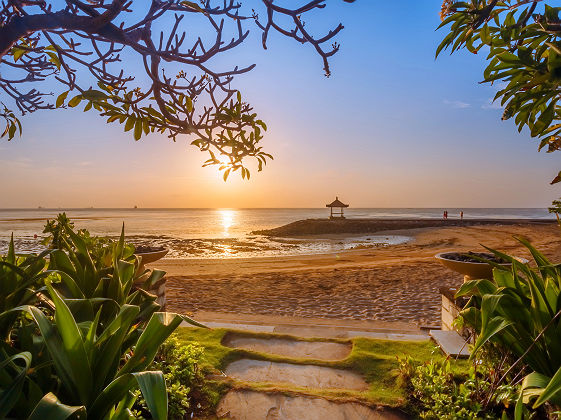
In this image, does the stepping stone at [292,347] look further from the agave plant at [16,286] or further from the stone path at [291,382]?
the agave plant at [16,286]

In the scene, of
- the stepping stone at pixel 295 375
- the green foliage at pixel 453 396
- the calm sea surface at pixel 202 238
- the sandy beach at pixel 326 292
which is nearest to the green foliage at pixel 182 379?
the stepping stone at pixel 295 375

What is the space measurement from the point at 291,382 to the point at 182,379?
100 cm

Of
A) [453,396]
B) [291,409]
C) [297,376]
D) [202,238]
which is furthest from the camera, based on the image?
[202,238]

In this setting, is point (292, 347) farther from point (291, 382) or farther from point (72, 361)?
point (72, 361)

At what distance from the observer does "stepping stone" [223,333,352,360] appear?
3879 mm

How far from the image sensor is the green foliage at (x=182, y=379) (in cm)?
233

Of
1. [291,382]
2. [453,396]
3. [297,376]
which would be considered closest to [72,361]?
[291,382]

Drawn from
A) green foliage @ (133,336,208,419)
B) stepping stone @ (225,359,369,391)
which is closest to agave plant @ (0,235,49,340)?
green foliage @ (133,336,208,419)

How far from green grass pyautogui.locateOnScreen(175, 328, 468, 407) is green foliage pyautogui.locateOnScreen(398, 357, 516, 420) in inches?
7.4

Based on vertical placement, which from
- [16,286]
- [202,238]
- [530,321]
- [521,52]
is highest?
[521,52]

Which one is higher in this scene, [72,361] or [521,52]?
[521,52]

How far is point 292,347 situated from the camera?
162 inches

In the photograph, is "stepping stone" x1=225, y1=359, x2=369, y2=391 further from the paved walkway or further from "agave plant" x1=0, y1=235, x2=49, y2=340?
"agave plant" x1=0, y1=235, x2=49, y2=340

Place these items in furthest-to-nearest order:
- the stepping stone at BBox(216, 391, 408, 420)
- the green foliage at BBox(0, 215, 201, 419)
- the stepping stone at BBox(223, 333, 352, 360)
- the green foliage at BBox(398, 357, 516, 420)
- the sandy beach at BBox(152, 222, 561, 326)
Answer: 1. the sandy beach at BBox(152, 222, 561, 326)
2. the stepping stone at BBox(223, 333, 352, 360)
3. the stepping stone at BBox(216, 391, 408, 420)
4. the green foliage at BBox(398, 357, 516, 420)
5. the green foliage at BBox(0, 215, 201, 419)
